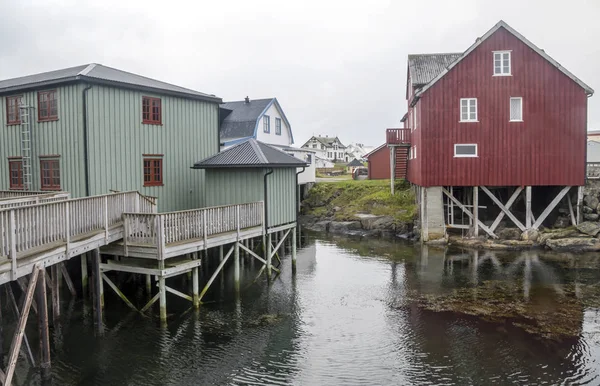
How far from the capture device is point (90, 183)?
60.3 feet

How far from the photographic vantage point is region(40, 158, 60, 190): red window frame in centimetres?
1942

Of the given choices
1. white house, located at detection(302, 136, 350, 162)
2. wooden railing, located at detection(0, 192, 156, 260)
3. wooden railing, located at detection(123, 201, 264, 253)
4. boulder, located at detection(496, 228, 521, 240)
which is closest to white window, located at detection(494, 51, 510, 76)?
boulder, located at detection(496, 228, 521, 240)

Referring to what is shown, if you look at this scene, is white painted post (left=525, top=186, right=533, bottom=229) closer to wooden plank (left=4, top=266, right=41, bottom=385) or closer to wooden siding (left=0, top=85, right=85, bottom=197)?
wooden siding (left=0, top=85, right=85, bottom=197)

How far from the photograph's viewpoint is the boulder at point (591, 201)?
27078mm

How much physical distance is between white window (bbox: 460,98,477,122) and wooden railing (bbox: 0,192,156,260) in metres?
19.0

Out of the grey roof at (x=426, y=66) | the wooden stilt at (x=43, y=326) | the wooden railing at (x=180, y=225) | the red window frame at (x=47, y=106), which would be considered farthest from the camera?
the grey roof at (x=426, y=66)

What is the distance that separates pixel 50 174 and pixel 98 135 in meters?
2.93

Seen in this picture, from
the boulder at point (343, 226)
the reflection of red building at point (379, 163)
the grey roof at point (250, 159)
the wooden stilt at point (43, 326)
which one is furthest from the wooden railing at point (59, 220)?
the reflection of red building at point (379, 163)

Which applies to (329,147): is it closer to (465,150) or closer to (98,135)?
(465,150)

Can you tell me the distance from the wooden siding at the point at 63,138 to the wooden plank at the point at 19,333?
28.9 feet

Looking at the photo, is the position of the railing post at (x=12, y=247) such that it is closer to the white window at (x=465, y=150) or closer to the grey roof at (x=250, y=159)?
the grey roof at (x=250, y=159)

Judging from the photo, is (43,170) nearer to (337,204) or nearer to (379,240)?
(379,240)

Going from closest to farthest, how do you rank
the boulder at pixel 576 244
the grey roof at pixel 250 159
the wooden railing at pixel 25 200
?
1. the wooden railing at pixel 25 200
2. the grey roof at pixel 250 159
3. the boulder at pixel 576 244

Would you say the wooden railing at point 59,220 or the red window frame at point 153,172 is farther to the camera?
the red window frame at point 153,172
